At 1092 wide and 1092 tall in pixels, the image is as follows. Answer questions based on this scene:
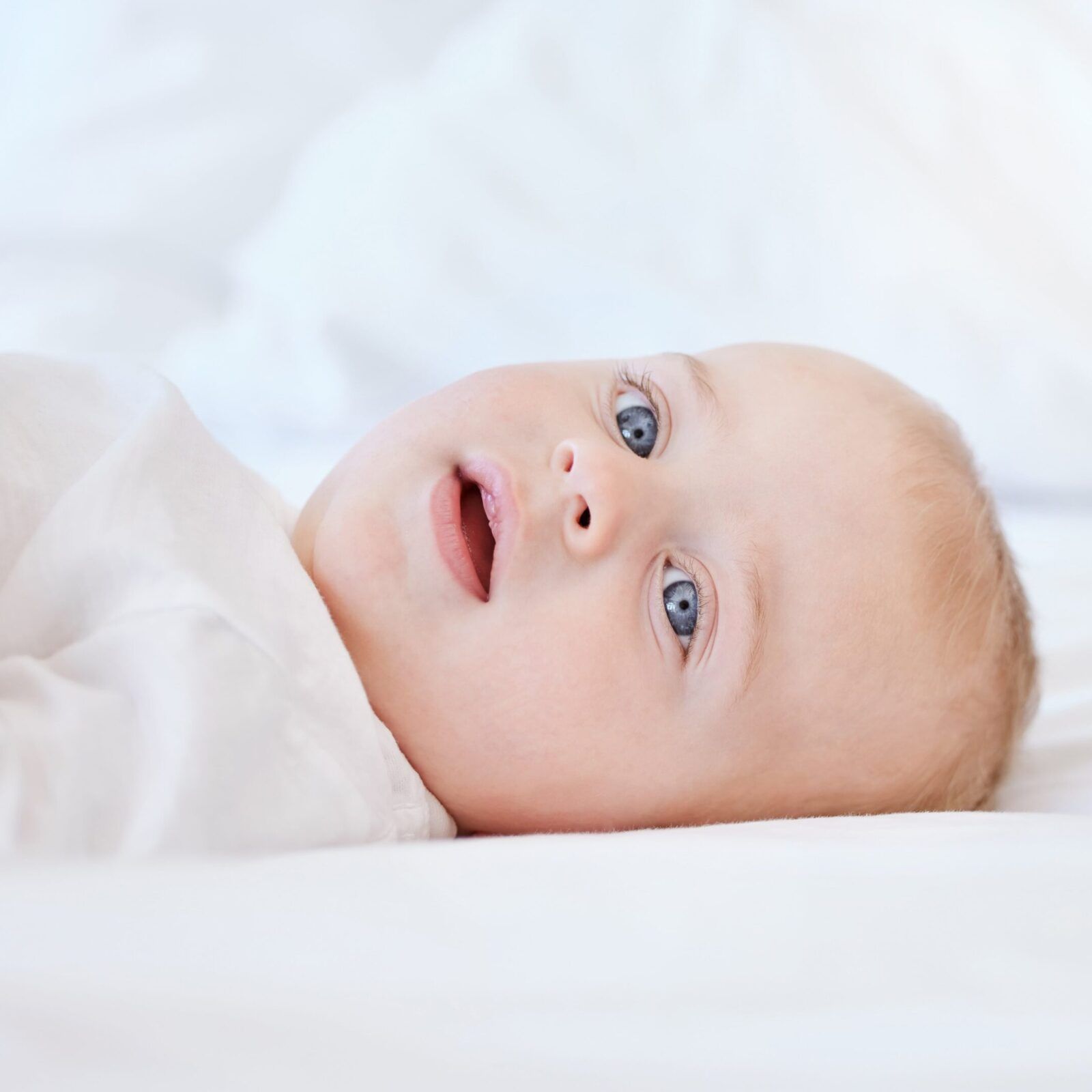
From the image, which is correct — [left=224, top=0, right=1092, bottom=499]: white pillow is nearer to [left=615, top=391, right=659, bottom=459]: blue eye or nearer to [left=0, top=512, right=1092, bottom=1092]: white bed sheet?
[left=615, top=391, right=659, bottom=459]: blue eye

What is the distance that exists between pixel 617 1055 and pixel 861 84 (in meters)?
2.37

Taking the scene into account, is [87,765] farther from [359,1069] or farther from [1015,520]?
[1015,520]

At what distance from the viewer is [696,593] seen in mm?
1121

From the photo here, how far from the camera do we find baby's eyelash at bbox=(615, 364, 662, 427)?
1244 millimetres

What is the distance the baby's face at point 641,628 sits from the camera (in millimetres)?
1093

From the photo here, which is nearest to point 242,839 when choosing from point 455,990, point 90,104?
point 455,990

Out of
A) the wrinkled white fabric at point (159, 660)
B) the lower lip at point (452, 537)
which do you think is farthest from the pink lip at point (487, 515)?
the wrinkled white fabric at point (159, 660)

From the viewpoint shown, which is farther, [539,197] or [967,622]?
[539,197]

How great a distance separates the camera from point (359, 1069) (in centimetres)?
54

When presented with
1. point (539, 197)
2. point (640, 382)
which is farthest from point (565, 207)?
point (640, 382)

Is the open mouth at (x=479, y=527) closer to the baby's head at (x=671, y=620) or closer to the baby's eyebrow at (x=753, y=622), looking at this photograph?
the baby's head at (x=671, y=620)

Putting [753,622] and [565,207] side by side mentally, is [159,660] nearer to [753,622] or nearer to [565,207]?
[753,622]

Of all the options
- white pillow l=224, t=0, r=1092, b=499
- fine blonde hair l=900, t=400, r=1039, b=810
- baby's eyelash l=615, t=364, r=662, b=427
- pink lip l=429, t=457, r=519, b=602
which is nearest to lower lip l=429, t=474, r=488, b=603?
pink lip l=429, t=457, r=519, b=602

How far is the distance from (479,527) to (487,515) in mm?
17
